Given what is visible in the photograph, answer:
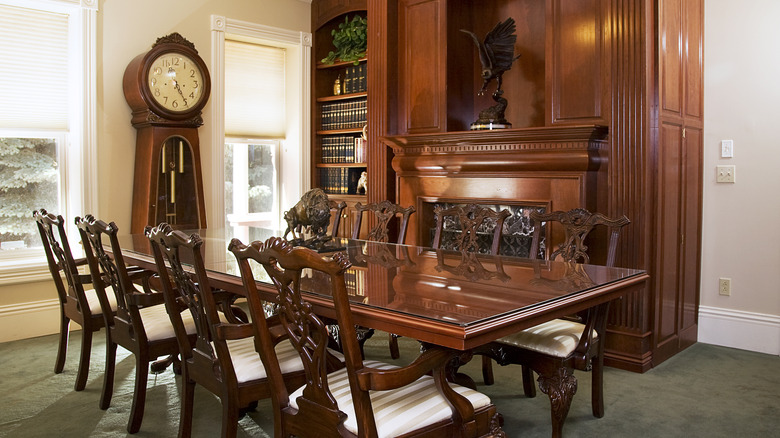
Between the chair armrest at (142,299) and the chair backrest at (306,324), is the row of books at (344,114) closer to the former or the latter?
the chair armrest at (142,299)

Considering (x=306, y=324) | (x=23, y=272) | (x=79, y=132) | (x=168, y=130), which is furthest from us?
(x=168, y=130)

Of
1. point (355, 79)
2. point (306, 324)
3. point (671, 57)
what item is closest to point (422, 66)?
point (355, 79)

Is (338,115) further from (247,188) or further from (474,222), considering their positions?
(474,222)

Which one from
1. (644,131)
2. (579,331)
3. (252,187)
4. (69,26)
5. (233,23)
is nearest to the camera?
(579,331)

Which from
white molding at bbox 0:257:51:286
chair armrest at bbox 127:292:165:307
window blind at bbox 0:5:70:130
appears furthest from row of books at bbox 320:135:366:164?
chair armrest at bbox 127:292:165:307

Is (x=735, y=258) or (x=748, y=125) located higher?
(x=748, y=125)

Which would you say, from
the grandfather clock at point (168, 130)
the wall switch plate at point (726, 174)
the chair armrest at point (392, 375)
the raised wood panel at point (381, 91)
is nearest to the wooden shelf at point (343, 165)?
the raised wood panel at point (381, 91)

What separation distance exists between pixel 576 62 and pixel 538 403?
6.32 ft

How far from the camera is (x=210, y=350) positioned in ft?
7.23

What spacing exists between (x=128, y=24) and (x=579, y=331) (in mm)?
3788

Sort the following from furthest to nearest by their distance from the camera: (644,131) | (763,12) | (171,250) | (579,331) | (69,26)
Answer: (69,26) < (763,12) < (644,131) < (579,331) < (171,250)

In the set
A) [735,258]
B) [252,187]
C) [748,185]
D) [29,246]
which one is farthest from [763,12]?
[29,246]

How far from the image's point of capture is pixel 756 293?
3920mm

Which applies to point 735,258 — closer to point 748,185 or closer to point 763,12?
point 748,185
